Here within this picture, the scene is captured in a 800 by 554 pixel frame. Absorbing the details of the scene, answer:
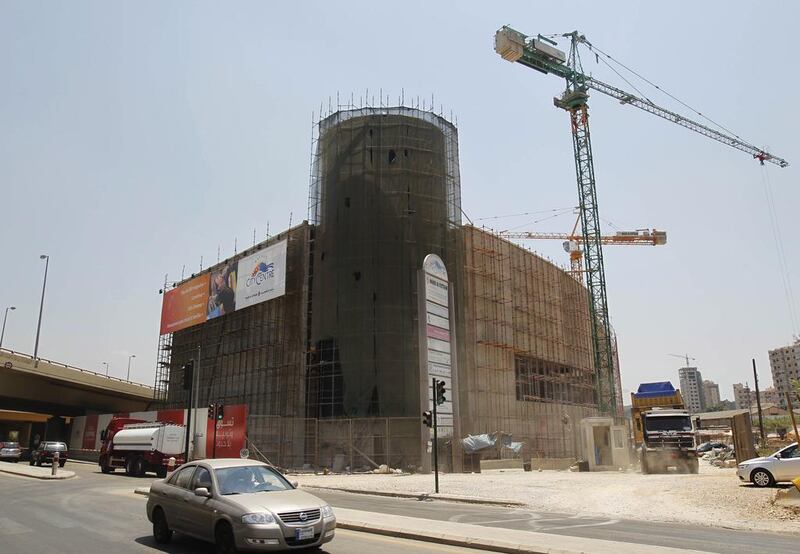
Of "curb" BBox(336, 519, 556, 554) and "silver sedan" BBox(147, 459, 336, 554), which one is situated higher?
"silver sedan" BBox(147, 459, 336, 554)

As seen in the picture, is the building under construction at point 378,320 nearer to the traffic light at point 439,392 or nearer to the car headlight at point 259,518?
the traffic light at point 439,392

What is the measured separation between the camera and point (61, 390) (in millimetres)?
62000

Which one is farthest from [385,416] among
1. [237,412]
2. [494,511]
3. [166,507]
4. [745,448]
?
[166,507]

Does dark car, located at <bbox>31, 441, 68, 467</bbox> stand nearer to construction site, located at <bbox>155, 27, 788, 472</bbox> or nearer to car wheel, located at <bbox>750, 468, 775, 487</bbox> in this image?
construction site, located at <bbox>155, 27, 788, 472</bbox>

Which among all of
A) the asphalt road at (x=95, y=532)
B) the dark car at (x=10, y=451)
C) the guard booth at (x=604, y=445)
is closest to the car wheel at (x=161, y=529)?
the asphalt road at (x=95, y=532)

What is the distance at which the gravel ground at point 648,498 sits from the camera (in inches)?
576

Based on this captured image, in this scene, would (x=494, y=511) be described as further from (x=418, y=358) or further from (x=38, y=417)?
(x=38, y=417)

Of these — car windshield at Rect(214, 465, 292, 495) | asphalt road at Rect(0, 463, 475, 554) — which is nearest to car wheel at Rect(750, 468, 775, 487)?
asphalt road at Rect(0, 463, 475, 554)

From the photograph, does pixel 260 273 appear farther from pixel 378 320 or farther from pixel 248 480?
pixel 248 480

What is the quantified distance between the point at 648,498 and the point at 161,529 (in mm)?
15126

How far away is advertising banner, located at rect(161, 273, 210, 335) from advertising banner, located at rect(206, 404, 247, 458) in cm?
2059

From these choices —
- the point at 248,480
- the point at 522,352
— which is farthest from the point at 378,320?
the point at 248,480

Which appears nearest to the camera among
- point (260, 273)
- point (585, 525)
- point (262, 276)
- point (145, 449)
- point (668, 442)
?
point (585, 525)

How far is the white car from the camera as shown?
19562mm
